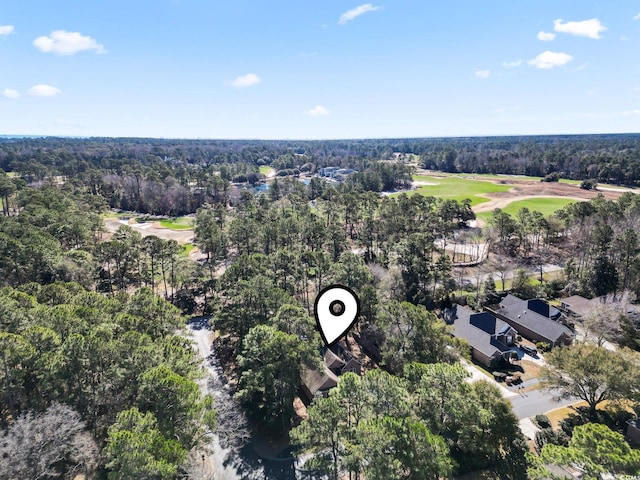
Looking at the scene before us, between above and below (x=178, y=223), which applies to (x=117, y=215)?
above

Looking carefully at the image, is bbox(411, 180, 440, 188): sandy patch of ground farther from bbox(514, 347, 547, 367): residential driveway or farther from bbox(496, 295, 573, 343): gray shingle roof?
bbox(514, 347, 547, 367): residential driveway

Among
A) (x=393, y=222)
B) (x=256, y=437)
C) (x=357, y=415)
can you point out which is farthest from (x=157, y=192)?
(x=357, y=415)

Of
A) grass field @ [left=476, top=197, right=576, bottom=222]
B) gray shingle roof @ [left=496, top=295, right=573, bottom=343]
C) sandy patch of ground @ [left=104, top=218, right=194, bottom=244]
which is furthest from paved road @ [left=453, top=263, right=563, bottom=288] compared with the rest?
sandy patch of ground @ [left=104, top=218, right=194, bottom=244]

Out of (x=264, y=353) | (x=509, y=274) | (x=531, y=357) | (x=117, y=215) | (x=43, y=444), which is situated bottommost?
(x=531, y=357)

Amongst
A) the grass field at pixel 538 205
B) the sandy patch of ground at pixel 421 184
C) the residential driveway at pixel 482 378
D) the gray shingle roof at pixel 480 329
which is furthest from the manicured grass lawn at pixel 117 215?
the sandy patch of ground at pixel 421 184

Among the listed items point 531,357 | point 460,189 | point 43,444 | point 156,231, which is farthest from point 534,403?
point 460,189

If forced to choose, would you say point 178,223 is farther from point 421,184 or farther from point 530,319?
point 421,184
